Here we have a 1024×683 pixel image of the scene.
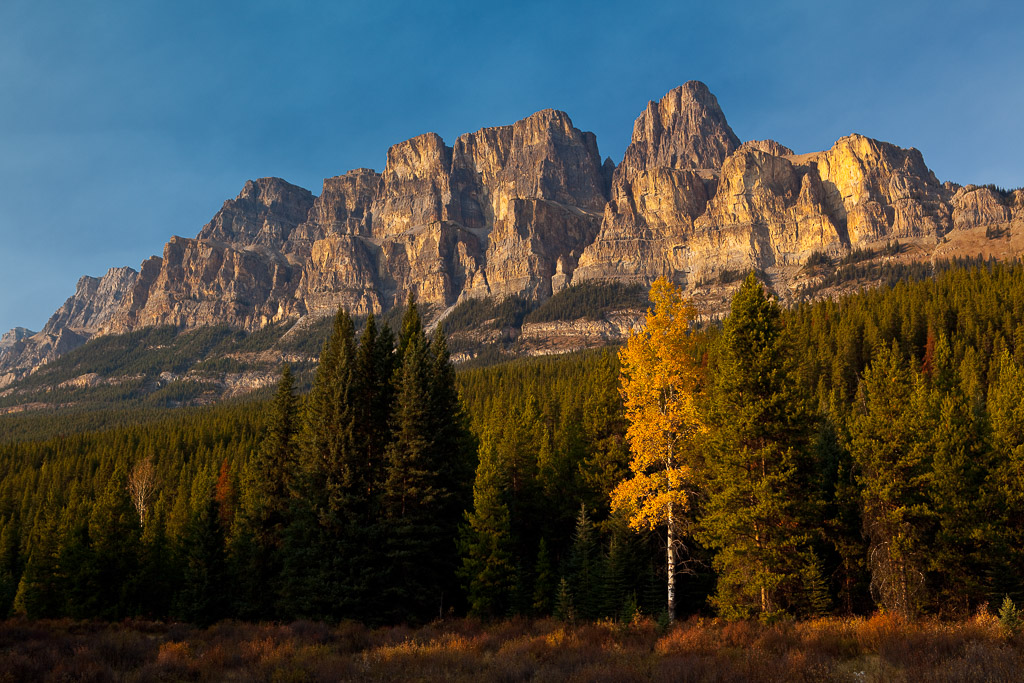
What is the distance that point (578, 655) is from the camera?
15.4m

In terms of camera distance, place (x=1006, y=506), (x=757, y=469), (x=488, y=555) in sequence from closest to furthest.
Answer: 1. (x=757, y=469)
2. (x=1006, y=506)
3. (x=488, y=555)

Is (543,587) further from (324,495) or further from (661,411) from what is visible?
(661,411)

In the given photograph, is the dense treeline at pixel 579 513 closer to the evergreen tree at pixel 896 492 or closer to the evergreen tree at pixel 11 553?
the evergreen tree at pixel 896 492

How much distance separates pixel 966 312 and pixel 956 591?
8120 centimetres

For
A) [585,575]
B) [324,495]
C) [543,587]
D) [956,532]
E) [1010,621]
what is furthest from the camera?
[543,587]

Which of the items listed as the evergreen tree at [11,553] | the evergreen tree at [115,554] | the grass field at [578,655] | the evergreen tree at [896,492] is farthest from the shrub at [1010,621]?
the evergreen tree at [11,553]

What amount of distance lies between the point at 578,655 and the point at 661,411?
11.1 metres

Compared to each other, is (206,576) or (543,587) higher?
(206,576)

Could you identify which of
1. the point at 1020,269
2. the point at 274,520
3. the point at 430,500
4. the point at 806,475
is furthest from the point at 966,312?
the point at 274,520

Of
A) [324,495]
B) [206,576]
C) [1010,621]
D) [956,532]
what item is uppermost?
[324,495]

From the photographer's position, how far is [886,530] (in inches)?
1013

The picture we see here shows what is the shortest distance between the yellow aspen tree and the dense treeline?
687 mm

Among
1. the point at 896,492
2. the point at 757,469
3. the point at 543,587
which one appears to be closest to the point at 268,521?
the point at 543,587

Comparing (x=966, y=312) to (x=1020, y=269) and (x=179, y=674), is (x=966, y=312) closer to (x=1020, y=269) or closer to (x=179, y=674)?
(x=1020, y=269)
